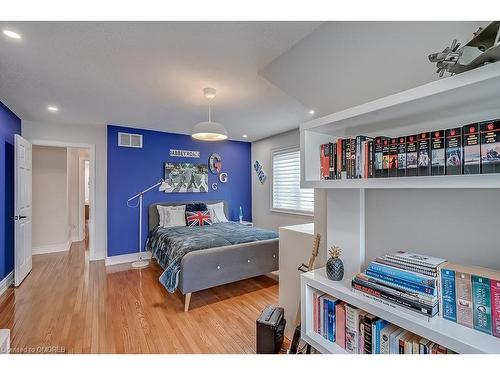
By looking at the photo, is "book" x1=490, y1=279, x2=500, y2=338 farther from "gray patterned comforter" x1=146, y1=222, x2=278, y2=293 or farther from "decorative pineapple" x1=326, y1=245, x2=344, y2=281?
"gray patterned comforter" x1=146, y1=222, x2=278, y2=293

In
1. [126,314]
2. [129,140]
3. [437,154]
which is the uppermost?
[129,140]

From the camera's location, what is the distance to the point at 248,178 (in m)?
5.70

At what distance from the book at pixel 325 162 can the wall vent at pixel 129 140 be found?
395 cm

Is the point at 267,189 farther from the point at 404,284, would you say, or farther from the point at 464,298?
the point at 464,298

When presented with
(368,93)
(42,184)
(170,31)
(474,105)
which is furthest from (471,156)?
(42,184)

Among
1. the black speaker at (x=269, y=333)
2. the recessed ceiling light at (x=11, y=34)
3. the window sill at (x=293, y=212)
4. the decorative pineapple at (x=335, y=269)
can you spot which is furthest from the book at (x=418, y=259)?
the window sill at (x=293, y=212)

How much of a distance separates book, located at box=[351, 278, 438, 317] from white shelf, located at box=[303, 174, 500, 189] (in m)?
0.48

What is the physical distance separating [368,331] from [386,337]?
0.09 metres

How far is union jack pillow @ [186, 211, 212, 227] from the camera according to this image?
170 inches

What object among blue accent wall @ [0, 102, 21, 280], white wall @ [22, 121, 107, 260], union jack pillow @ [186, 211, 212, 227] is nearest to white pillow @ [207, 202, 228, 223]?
union jack pillow @ [186, 211, 212, 227]

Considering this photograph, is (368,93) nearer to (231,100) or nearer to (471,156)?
(471,156)

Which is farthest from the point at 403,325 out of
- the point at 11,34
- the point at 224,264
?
the point at 11,34

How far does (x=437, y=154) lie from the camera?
0.97m

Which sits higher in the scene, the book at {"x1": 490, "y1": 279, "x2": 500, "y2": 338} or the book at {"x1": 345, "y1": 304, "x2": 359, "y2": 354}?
the book at {"x1": 490, "y1": 279, "x2": 500, "y2": 338}
